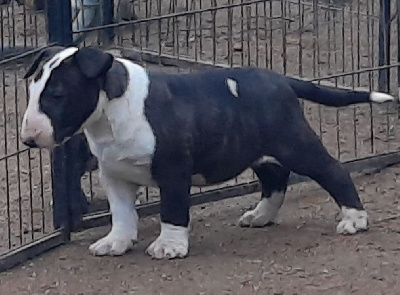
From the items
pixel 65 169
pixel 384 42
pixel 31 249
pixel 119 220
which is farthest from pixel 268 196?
pixel 384 42

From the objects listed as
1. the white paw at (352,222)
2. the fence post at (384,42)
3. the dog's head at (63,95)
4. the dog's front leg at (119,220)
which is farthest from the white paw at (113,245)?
the fence post at (384,42)

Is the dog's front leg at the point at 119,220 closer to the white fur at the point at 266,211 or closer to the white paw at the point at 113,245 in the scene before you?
the white paw at the point at 113,245

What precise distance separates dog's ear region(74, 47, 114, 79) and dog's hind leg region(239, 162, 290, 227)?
3.10 feet

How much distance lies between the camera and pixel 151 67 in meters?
6.40

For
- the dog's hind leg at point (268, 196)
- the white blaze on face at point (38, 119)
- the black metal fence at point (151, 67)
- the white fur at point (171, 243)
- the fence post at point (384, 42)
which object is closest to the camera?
the white blaze on face at point (38, 119)

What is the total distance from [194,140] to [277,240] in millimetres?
581

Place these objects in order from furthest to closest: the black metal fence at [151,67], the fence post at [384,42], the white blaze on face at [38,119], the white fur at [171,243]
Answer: the fence post at [384,42] < the black metal fence at [151,67] < the white fur at [171,243] < the white blaze on face at [38,119]

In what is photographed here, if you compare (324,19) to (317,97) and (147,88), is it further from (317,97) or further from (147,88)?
(147,88)

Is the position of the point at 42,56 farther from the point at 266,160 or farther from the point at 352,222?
the point at 352,222

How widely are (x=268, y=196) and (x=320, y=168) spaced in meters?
0.31

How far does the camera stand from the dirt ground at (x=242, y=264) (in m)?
4.19

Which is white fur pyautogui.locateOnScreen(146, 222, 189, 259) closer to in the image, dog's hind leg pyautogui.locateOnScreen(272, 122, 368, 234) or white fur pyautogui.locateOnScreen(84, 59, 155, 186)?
white fur pyautogui.locateOnScreen(84, 59, 155, 186)

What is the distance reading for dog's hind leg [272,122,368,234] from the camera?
4.68 m

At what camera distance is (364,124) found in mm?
6555
